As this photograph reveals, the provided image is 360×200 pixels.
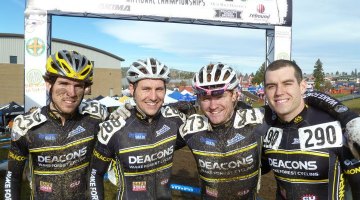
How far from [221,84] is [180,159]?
32.4 ft

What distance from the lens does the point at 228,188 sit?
A: 386 cm

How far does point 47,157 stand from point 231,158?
8.08 feet

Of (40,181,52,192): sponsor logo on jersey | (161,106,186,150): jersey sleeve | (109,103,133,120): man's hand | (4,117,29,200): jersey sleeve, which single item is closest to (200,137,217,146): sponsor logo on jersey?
(161,106,186,150): jersey sleeve

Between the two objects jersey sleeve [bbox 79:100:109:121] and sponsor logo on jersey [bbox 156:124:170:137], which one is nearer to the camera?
sponsor logo on jersey [bbox 156:124:170:137]

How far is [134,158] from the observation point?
3988 mm

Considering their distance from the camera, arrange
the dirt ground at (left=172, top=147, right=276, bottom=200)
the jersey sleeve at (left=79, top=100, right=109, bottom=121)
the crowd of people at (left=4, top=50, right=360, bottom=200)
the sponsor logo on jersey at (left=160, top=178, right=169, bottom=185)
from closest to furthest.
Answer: the crowd of people at (left=4, top=50, right=360, bottom=200) < the sponsor logo on jersey at (left=160, top=178, right=169, bottom=185) < the jersey sleeve at (left=79, top=100, right=109, bottom=121) < the dirt ground at (left=172, top=147, right=276, bottom=200)

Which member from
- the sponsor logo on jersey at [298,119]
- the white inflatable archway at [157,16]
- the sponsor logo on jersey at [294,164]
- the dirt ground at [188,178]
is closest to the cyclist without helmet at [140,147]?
the sponsor logo on jersey at [294,164]

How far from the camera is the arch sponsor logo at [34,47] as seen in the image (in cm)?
1541

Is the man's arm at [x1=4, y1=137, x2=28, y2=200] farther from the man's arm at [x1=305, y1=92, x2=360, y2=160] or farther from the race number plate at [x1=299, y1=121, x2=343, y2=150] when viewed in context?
the man's arm at [x1=305, y1=92, x2=360, y2=160]

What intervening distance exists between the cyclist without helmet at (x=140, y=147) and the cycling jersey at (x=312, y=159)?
5.02 feet

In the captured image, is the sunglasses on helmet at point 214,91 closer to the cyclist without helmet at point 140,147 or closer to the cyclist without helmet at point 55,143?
the cyclist without helmet at point 140,147

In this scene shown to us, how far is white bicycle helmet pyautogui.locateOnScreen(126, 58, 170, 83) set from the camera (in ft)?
13.2

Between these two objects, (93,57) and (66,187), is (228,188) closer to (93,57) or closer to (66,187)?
(66,187)

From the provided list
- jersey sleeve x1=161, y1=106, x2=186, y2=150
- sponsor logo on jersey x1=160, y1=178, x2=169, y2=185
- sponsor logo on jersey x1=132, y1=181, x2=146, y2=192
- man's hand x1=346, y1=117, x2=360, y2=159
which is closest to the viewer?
man's hand x1=346, y1=117, x2=360, y2=159
